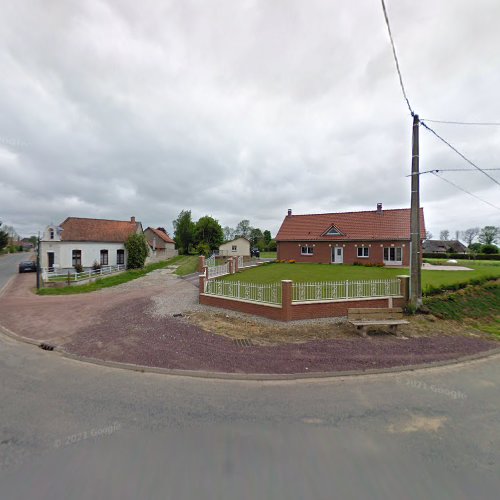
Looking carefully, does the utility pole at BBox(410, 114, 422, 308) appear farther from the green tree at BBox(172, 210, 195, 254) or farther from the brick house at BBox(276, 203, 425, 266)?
the green tree at BBox(172, 210, 195, 254)

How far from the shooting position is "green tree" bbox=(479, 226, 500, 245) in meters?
76.0

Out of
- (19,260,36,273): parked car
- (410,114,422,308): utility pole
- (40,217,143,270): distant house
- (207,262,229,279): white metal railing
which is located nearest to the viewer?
(410,114,422,308): utility pole

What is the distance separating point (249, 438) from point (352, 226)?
2922 centimetres

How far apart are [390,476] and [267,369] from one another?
282cm

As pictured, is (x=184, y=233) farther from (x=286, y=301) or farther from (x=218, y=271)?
(x=286, y=301)

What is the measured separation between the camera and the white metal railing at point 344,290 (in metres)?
9.38

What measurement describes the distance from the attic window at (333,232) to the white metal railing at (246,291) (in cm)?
2092

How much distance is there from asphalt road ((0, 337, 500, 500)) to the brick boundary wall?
409cm

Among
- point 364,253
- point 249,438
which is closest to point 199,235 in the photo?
point 364,253

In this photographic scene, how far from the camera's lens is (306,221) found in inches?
1303

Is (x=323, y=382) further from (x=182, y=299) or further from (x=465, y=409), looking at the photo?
(x=182, y=299)

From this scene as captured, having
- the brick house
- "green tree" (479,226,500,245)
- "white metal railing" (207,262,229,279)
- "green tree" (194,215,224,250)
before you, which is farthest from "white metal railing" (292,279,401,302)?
"green tree" (479,226,500,245)

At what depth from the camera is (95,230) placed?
31.6 m

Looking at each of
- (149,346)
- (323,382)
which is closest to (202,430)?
(323,382)
